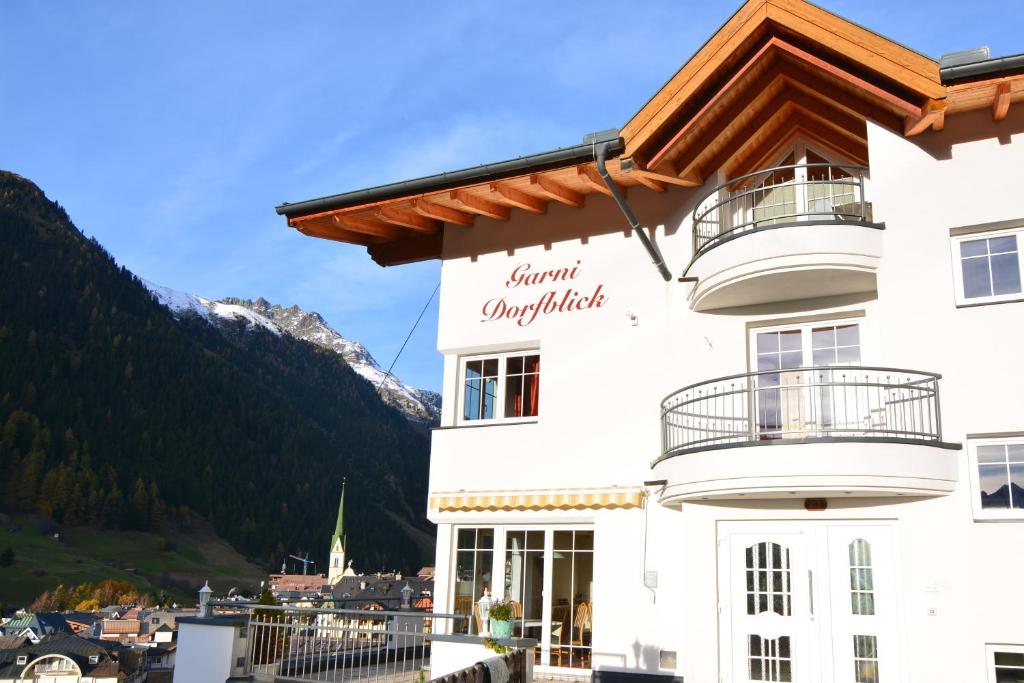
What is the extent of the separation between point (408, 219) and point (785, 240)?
29.9ft

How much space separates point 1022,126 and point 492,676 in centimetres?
1235

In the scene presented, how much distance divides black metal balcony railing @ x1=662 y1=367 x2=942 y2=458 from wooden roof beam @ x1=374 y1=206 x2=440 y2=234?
758 centimetres

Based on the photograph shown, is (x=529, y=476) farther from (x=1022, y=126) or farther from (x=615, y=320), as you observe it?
(x=1022, y=126)

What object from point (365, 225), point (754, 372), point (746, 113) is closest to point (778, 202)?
point (746, 113)

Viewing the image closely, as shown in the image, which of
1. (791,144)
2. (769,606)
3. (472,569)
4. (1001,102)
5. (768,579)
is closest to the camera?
(1001,102)

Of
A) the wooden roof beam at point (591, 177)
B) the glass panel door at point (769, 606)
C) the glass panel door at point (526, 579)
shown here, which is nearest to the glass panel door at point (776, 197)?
the wooden roof beam at point (591, 177)

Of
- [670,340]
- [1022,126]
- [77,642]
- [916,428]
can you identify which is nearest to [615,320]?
[670,340]

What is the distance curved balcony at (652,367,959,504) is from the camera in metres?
14.5

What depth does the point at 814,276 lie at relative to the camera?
53.6ft

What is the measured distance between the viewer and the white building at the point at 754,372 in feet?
48.4

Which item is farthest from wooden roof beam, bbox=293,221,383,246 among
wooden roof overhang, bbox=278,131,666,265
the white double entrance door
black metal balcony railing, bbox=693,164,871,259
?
the white double entrance door

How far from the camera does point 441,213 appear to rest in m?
20.8

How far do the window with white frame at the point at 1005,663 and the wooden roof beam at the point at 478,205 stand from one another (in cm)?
1259

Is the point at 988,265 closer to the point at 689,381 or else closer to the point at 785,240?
the point at 785,240
